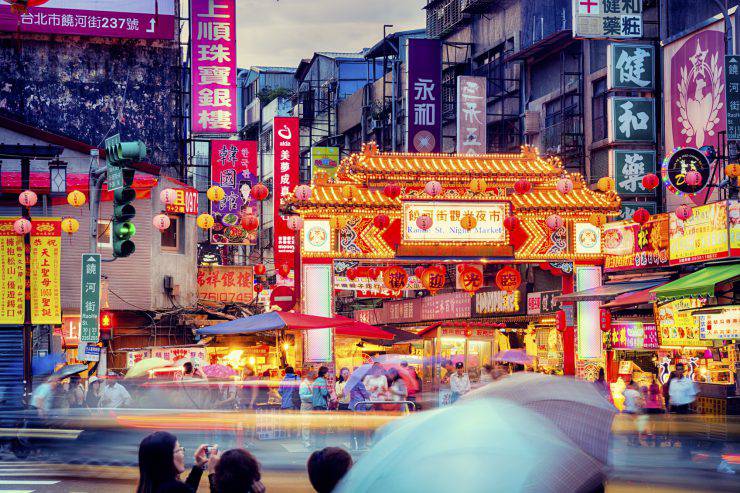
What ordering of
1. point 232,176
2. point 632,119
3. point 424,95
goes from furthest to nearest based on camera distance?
point 424,95, point 232,176, point 632,119

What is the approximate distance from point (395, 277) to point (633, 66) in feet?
29.0

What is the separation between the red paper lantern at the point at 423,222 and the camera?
27516 millimetres

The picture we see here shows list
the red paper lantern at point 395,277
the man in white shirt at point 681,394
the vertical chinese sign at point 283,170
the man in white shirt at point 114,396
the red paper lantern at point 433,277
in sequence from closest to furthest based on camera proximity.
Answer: the man in white shirt at point 114,396 < the man in white shirt at point 681,394 < the red paper lantern at point 395,277 < the red paper lantern at point 433,277 < the vertical chinese sign at point 283,170

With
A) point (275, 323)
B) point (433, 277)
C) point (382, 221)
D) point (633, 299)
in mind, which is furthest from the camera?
point (433, 277)

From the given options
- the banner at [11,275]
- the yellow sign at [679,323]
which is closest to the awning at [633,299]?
the yellow sign at [679,323]

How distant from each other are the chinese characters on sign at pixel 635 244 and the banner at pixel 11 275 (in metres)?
15.5

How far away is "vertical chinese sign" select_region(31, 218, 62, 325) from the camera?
2720 centimetres

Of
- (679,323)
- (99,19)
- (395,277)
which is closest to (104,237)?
(395,277)

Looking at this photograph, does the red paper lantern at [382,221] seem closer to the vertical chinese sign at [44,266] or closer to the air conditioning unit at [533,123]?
the vertical chinese sign at [44,266]

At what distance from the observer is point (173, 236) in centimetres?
3559

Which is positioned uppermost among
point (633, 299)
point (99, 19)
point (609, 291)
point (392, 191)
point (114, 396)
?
point (99, 19)

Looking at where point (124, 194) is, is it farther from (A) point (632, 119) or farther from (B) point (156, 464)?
(A) point (632, 119)

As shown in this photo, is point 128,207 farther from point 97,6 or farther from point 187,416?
point 97,6

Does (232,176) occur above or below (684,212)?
above
